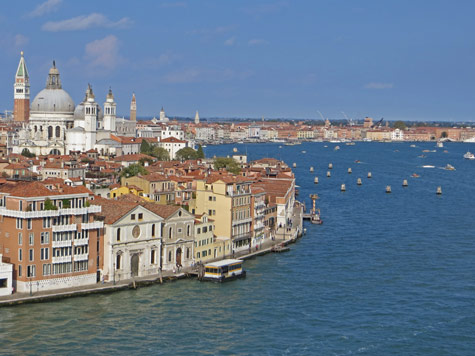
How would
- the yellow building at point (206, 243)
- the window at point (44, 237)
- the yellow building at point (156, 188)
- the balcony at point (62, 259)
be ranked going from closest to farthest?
1. the window at point (44, 237)
2. the balcony at point (62, 259)
3. the yellow building at point (206, 243)
4. the yellow building at point (156, 188)

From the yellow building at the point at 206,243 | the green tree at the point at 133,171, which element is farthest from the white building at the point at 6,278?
the green tree at the point at 133,171

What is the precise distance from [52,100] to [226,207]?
31.7 meters

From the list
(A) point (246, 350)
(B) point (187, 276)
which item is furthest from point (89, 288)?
(A) point (246, 350)

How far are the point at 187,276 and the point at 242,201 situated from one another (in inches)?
168

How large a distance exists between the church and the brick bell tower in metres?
13.1

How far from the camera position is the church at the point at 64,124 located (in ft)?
161

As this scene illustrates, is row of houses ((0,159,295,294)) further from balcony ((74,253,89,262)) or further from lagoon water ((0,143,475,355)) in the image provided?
lagoon water ((0,143,475,355))

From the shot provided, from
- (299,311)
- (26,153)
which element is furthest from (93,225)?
(26,153)

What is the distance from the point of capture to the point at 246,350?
49.4 ft

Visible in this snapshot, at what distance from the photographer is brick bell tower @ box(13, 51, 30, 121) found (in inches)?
2569

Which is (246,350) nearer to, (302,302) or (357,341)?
(357,341)

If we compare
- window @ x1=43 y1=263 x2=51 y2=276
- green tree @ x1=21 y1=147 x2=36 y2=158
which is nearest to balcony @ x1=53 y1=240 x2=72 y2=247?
window @ x1=43 y1=263 x2=51 y2=276

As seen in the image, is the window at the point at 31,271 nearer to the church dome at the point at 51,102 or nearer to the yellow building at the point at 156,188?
the yellow building at the point at 156,188

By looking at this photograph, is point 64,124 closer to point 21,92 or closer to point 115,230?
point 21,92
